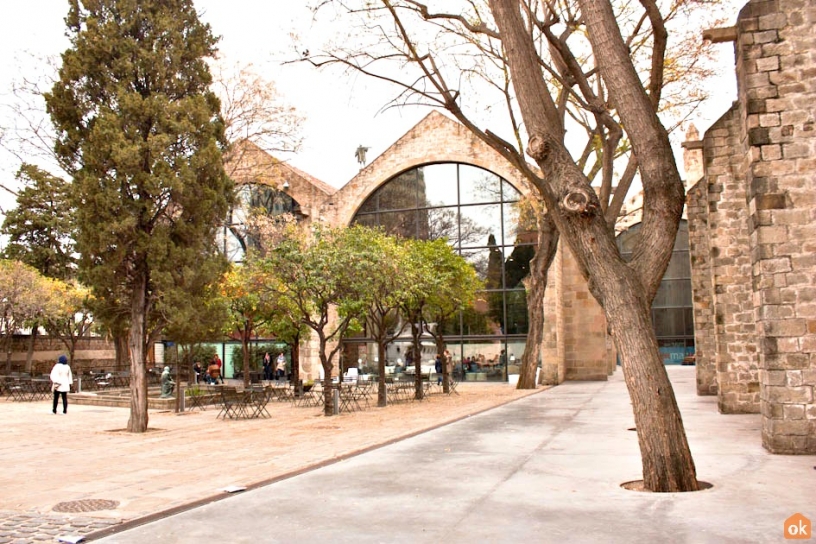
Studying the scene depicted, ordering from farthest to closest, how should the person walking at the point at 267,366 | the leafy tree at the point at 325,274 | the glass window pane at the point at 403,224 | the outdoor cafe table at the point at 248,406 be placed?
1. the person walking at the point at 267,366
2. the glass window pane at the point at 403,224
3. the outdoor cafe table at the point at 248,406
4. the leafy tree at the point at 325,274

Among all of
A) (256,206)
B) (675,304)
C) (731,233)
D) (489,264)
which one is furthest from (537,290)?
(675,304)

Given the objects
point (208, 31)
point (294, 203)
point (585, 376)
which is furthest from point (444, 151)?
point (208, 31)

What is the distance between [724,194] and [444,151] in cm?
1719

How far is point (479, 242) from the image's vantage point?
3108 centimetres

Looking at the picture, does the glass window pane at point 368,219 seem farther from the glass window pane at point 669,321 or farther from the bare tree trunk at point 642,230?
the bare tree trunk at point 642,230

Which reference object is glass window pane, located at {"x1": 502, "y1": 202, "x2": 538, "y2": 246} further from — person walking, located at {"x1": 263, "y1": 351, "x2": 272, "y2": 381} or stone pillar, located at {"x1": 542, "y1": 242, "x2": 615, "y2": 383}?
person walking, located at {"x1": 263, "y1": 351, "x2": 272, "y2": 381}

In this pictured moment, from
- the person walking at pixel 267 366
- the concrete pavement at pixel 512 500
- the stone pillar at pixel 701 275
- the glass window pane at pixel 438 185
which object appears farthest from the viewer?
the person walking at pixel 267 366

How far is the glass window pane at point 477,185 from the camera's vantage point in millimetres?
31078

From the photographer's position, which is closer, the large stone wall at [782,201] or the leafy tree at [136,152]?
the large stone wall at [782,201]

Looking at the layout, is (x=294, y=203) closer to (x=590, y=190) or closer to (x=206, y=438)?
(x=206, y=438)

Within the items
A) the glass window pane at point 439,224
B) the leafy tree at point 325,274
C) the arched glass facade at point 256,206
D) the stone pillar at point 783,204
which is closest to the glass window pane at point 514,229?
the glass window pane at point 439,224

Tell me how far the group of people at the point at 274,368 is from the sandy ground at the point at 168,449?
12440 mm

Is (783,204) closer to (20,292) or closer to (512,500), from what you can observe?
(512,500)

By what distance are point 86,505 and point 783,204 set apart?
8998 millimetres
